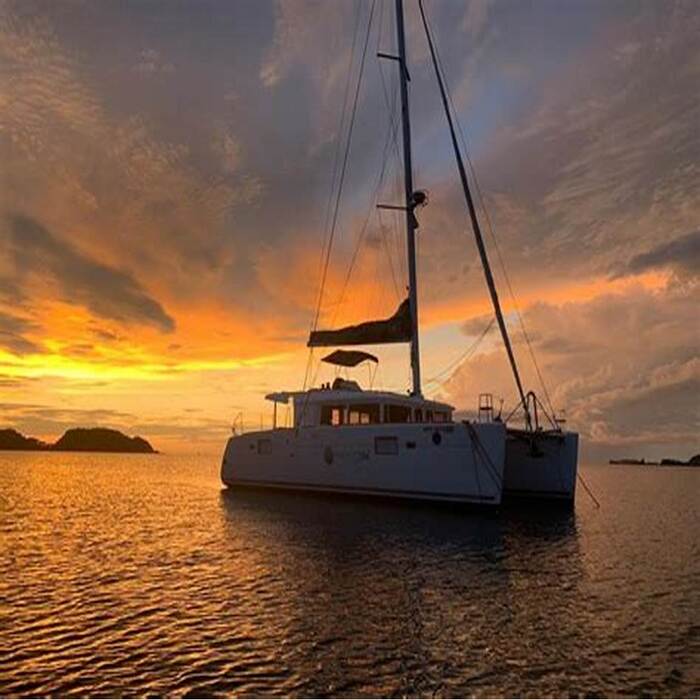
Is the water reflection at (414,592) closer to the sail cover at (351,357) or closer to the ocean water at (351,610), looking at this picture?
the ocean water at (351,610)

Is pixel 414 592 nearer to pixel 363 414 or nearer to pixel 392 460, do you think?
pixel 392 460

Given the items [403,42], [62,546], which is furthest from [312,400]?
[403,42]

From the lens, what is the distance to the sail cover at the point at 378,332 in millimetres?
31938

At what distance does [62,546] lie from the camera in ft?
76.0

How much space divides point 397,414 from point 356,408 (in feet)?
7.06

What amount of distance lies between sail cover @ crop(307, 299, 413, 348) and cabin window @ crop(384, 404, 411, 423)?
10.8ft

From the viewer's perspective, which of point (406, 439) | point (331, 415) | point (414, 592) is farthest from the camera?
point (331, 415)

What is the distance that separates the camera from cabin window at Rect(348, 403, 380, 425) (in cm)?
3183

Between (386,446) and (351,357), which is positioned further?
(351,357)

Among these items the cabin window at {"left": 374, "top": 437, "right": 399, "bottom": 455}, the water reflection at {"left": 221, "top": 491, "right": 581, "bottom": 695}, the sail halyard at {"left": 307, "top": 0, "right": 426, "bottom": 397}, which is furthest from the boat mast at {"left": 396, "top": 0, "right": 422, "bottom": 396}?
the water reflection at {"left": 221, "top": 491, "right": 581, "bottom": 695}

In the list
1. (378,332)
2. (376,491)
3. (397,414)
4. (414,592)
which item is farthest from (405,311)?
(414,592)

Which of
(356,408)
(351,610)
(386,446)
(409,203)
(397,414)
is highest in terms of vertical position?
(409,203)

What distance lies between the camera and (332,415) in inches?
1308

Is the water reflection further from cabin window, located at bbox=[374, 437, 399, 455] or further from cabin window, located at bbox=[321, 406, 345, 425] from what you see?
cabin window, located at bbox=[321, 406, 345, 425]
